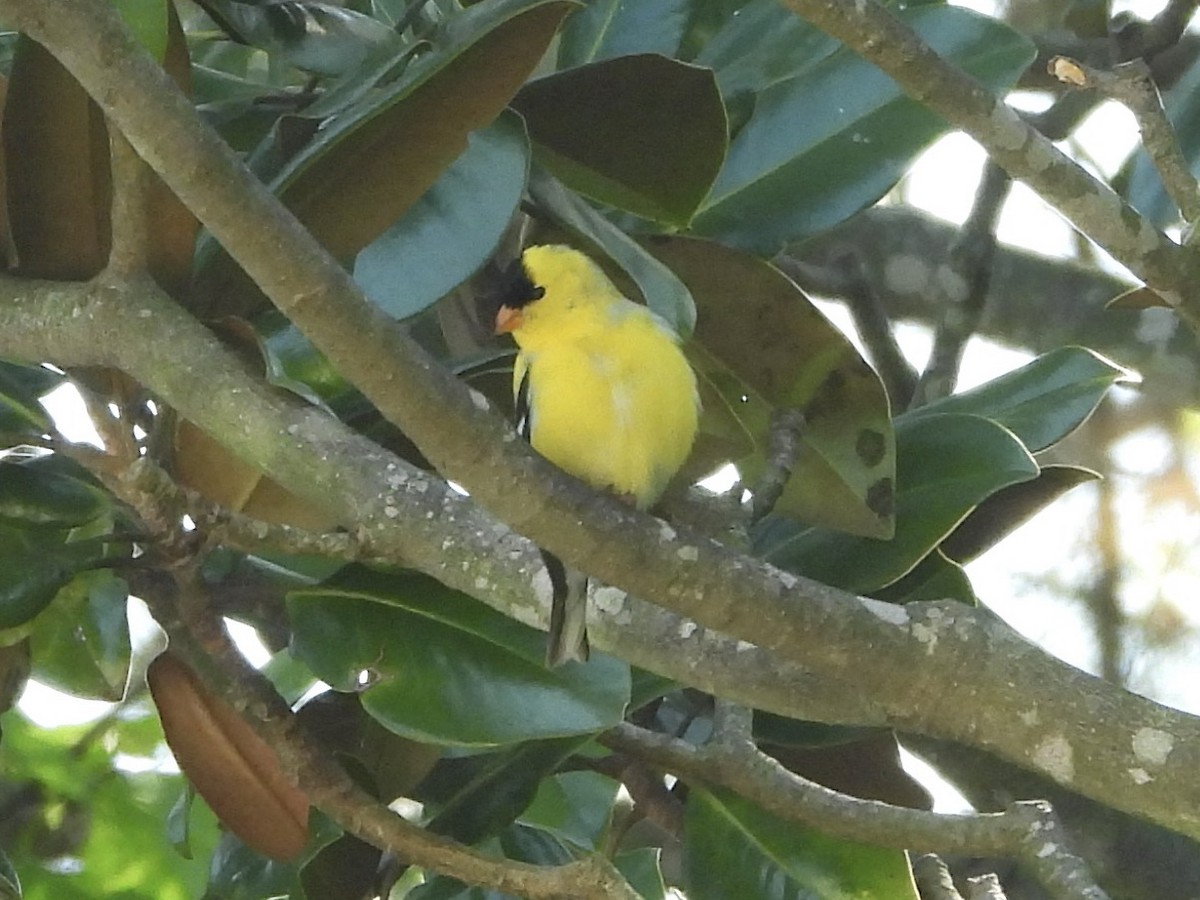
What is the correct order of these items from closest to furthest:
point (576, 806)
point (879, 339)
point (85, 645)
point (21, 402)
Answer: point (21, 402) → point (85, 645) → point (576, 806) → point (879, 339)

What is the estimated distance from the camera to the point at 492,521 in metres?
0.74

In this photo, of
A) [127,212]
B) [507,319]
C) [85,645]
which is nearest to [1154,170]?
Result: [507,319]

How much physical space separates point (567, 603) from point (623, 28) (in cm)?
67

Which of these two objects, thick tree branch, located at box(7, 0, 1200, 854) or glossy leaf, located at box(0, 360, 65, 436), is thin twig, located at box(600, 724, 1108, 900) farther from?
glossy leaf, located at box(0, 360, 65, 436)

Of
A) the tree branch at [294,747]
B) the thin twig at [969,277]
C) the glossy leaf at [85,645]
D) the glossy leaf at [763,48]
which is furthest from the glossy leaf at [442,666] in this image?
the thin twig at [969,277]

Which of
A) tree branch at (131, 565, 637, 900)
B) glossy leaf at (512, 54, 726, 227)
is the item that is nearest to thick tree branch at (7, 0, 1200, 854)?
tree branch at (131, 565, 637, 900)

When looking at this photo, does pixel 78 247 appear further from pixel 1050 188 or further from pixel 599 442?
pixel 1050 188

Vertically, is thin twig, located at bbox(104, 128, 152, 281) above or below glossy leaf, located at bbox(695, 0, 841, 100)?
below

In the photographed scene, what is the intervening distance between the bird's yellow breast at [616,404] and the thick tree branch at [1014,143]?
0.29m

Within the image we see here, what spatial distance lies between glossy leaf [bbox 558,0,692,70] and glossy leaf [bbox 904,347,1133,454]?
41cm

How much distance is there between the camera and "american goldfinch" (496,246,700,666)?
1017mm

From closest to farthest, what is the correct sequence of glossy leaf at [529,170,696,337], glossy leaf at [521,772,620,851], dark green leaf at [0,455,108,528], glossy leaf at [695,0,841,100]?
1. glossy leaf at [529,170,696,337]
2. dark green leaf at [0,455,108,528]
3. glossy leaf at [695,0,841,100]
4. glossy leaf at [521,772,620,851]

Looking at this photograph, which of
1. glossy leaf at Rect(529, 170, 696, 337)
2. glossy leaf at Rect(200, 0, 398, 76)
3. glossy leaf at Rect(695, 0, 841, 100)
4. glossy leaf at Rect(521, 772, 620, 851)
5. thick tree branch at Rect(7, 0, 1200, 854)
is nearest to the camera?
thick tree branch at Rect(7, 0, 1200, 854)

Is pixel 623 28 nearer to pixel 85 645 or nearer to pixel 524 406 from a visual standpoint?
pixel 524 406
